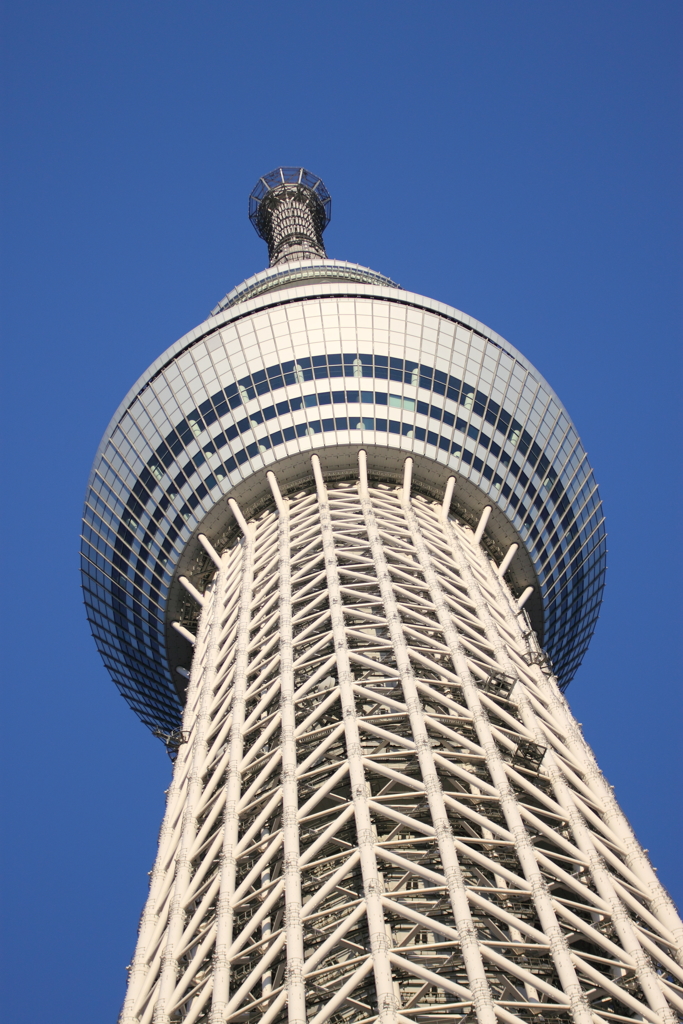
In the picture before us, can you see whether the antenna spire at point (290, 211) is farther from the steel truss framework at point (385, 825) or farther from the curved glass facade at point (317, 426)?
the steel truss framework at point (385, 825)

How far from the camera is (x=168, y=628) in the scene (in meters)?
61.2

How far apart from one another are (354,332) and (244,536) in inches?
529

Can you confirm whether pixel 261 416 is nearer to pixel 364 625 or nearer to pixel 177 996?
pixel 364 625

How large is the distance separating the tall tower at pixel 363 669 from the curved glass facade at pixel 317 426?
0.17 m

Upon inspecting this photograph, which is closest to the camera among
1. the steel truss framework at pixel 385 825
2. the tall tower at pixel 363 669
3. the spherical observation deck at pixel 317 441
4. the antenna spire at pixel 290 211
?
the steel truss framework at pixel 385 825

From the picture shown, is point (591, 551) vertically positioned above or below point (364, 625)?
above

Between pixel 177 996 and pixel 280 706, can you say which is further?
pixel 280 706

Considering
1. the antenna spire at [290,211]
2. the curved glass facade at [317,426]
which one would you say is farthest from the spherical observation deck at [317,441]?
the antenna spire at [290,211]

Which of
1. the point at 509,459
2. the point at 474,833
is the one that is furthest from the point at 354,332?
the point at 474,833

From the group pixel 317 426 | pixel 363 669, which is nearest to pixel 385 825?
pixel 363 669

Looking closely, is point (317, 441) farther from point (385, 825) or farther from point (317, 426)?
point (385, 825)

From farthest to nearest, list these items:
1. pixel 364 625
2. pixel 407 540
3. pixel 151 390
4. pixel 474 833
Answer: pixel 151 390, pixel 407 540, pixel 364 625, pixel 474 833

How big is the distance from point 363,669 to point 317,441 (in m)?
15.9

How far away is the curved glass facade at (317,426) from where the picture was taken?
57875mm
